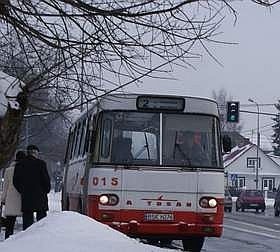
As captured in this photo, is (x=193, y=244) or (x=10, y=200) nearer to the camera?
(x=10, y=200)

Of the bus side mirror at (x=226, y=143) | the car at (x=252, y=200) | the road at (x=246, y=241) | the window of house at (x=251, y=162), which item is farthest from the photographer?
the window of house at (x=251, y=162)

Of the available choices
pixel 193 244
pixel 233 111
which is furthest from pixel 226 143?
pixel 233 111

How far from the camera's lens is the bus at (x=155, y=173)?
51.4 ft

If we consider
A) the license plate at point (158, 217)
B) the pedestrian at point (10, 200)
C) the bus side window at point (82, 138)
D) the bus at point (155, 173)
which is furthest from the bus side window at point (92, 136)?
the bus side window at point (82, 138)

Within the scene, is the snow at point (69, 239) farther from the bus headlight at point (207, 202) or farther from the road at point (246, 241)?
the road at point (246, 241)

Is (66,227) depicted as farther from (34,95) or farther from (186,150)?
(186,150)

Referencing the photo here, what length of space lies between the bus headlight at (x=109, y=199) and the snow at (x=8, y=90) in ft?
10.9

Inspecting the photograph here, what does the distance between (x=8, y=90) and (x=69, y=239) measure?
2.44 m

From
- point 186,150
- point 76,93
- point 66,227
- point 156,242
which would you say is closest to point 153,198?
point 186,150

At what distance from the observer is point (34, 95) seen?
12625 millimetres

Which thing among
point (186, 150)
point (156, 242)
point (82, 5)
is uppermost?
point (82, 5)

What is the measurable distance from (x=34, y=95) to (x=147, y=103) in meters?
3.80

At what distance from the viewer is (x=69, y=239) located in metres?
10.9

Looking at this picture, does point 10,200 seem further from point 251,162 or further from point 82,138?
point 251,162
